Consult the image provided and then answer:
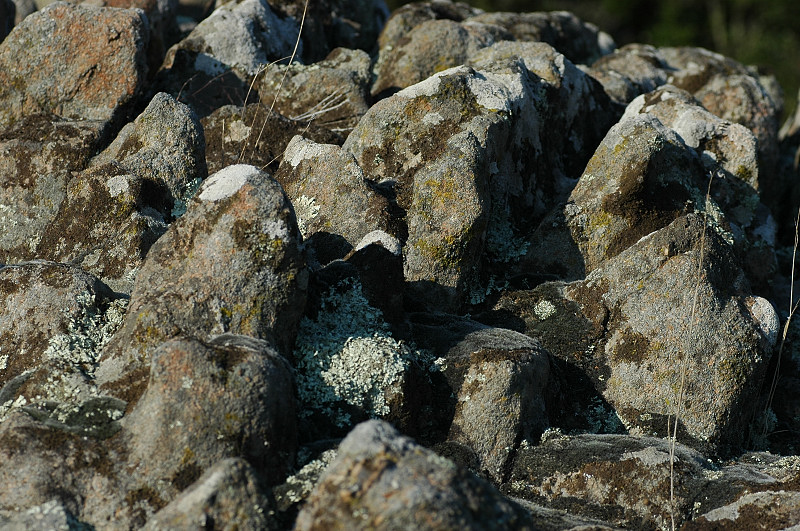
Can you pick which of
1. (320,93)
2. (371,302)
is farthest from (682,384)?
(320,93)

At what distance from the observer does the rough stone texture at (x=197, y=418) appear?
4715mm

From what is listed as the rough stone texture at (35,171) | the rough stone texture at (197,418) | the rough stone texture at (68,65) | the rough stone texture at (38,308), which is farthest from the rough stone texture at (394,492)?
the rough stone texture at (68,65)

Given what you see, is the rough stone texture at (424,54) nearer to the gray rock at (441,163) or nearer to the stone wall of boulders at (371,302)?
the stone wall of boulders at (371,302)

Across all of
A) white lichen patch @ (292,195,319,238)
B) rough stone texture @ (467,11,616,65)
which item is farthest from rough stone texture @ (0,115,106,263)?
rough stone texture @ (467,11,616,65)

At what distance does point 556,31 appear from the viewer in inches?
626

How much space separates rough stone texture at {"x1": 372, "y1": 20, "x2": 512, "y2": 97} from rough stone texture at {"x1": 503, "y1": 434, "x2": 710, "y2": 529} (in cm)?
663

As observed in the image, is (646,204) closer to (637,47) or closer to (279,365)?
(279,365)

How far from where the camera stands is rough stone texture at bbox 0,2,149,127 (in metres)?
9.13

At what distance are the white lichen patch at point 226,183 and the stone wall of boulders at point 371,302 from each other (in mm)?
21

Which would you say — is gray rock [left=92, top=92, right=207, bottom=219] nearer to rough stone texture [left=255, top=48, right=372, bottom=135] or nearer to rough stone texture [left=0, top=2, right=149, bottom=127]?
rough stone texture [left=0, top=2, right=149, bottom=127]

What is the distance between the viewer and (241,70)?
35.6ft

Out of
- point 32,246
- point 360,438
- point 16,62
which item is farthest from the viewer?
point 16,62

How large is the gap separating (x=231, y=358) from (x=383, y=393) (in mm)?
1260

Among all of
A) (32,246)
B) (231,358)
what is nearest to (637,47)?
(32,246)
